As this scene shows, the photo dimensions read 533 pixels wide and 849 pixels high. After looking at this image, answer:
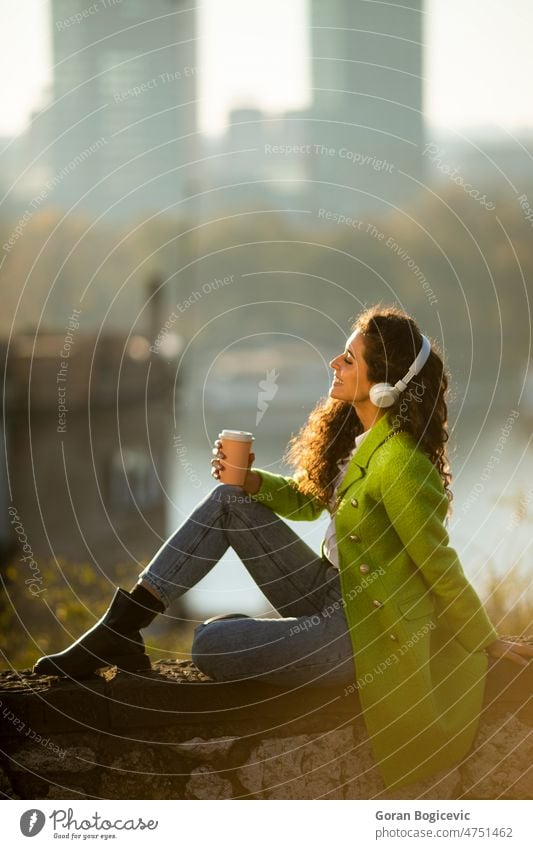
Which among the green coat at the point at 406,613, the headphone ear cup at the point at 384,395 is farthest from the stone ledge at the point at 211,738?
the headphone ear cup at the point at 384,395

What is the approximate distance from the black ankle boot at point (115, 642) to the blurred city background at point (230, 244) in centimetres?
68

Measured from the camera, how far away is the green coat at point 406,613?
101 inches

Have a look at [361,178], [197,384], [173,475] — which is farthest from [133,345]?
[197,384]

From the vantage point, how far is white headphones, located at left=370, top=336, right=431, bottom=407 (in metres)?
2.74

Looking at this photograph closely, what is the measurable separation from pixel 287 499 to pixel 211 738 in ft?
2.18

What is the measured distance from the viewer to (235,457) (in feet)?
9.35

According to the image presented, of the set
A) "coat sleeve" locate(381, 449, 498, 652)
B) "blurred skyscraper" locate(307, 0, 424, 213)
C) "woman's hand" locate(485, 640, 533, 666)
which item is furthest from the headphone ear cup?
"woman's hand" locate(485, 640, 533, 666)

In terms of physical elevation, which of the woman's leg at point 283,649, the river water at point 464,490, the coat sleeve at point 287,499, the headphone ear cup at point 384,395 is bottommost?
the woman's leg at point 283,649

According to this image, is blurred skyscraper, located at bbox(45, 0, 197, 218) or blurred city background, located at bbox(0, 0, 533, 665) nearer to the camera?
blurred city background, located at bbox(0, 0, 533, 665)

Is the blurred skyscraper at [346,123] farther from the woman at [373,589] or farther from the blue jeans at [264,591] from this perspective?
the blue jeans at [264,591]

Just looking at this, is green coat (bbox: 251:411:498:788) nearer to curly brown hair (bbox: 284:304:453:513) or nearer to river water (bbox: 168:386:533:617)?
curly brown hair (bbox: 284:304:453:513)

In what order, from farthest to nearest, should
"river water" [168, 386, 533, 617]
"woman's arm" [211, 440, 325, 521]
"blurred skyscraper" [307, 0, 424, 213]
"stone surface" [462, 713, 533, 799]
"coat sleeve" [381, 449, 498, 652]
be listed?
1. "river water" [168, 386, 533, 617]
2. "blurred skyscraper" [307, 0, 424, 213]
3. "woman's arm" [211, 440, 325, 521]
4. "stone surface" [462, 713, 533, 799]
5. "coat sleeve" [381, 449, 498, 652]

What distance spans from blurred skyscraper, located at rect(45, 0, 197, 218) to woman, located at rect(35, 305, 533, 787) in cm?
114

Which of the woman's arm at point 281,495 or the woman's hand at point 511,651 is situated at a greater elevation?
the woman's arm at point 281,495
